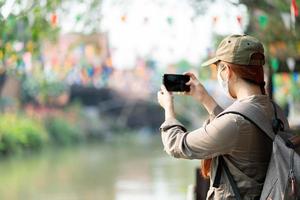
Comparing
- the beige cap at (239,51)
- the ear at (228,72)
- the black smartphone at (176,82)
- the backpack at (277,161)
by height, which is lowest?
the backpack at (277,161)

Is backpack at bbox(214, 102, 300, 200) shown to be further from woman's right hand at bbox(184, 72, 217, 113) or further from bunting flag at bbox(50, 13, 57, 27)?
bunting flag at bbox(50, 13, 57, 27)

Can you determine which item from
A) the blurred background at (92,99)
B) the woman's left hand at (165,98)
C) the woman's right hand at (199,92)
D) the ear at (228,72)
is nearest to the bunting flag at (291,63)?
the blurred background at (92,99)

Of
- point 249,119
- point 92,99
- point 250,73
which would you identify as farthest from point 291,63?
point 92,99

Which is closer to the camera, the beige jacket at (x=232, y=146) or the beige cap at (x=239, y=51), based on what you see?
the beige jacket at (x=232, y=146)

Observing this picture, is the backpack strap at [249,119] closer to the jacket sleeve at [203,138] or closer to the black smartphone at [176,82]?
the jacket sleeve at [203,138]

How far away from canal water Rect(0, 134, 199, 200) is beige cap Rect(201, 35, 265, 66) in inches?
351

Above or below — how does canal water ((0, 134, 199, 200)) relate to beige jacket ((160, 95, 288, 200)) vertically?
below

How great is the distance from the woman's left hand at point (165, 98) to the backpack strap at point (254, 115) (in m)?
0.28

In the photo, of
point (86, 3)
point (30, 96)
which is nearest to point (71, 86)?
point (30, 96)

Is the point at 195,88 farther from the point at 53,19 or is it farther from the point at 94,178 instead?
the point at 94,178

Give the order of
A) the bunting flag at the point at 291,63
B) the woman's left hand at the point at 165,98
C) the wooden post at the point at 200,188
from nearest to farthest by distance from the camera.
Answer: the woman's left hand at the point at 165,98 → the wooden post at the point at 200,188 → the bunting flag at the point at 291,63

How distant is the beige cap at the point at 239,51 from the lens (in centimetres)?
294

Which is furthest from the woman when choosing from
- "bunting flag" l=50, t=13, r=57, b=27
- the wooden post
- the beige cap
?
"bunting flag" l=50, t=13, r=57, b=27

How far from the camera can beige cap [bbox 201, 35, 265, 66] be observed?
294cm
